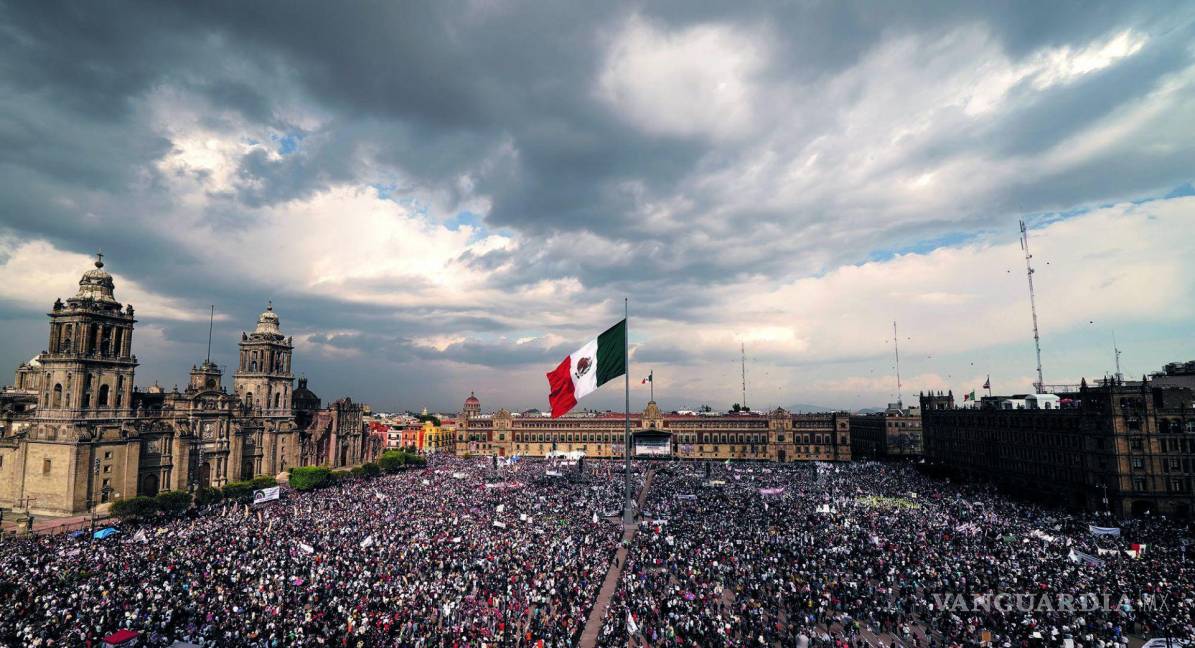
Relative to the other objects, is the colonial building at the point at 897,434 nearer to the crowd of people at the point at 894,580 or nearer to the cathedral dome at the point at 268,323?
the crowd of people at the point at 894,580

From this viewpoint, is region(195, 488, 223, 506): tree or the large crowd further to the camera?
region(195, 488, 223, 506): tree

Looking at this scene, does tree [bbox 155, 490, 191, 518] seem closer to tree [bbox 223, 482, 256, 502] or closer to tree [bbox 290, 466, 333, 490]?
tree [bbox 223, 482, 256, 502]

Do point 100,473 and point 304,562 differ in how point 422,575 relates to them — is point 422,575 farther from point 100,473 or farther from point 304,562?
point 100,473

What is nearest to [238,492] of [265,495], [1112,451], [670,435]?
[265,495]

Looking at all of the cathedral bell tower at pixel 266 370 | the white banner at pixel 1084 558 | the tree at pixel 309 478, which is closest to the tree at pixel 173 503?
the tree at pixel 309 478

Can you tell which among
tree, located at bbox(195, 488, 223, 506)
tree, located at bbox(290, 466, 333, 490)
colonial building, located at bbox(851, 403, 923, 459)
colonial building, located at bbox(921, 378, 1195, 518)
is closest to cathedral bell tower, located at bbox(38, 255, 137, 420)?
tree, located at bbox(195, 488, 223, 506)

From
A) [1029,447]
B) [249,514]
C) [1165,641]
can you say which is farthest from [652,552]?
[1029,447]
